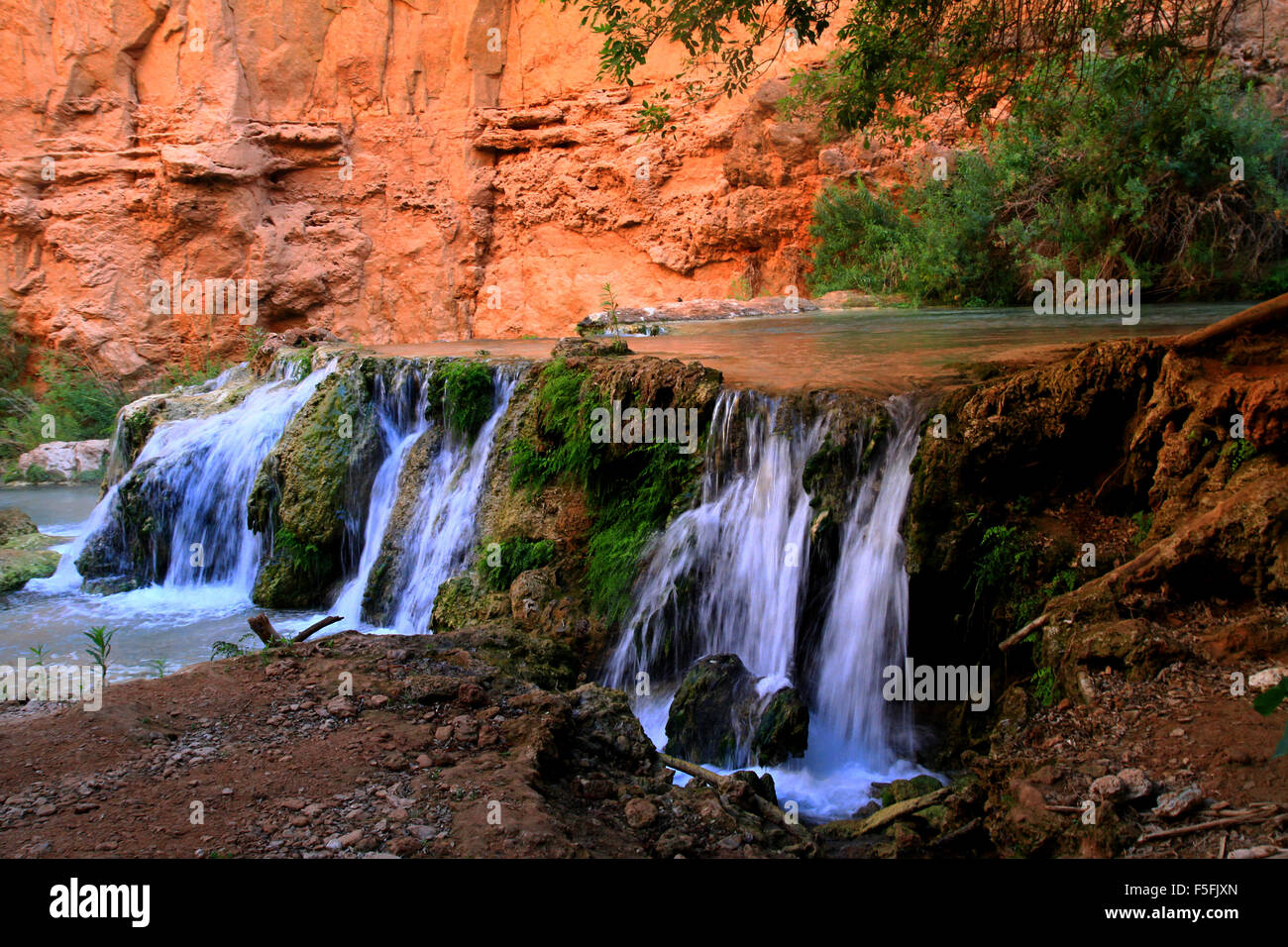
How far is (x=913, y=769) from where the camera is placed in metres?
5.14

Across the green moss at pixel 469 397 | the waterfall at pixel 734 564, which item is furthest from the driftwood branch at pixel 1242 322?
the green moss at pixel 469 397

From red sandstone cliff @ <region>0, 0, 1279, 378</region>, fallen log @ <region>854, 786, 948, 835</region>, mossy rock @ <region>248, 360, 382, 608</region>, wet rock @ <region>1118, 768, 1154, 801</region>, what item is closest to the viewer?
wet rock @ <region>1118, 768, 1154, 801</region>

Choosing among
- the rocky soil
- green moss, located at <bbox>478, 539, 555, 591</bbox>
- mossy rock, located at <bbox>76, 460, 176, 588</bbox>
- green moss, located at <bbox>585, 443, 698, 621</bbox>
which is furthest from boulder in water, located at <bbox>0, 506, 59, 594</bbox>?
green moss, located at <bbox>585, 443, 698, 621</bbox>

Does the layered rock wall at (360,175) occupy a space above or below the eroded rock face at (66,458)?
above

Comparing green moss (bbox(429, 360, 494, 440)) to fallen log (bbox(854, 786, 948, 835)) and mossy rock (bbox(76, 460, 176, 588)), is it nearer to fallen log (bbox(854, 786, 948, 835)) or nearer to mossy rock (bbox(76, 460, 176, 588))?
mossy rock (bbox(76, 460, 176, 588))

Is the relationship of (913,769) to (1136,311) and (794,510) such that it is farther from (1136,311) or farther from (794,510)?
(1136,311)

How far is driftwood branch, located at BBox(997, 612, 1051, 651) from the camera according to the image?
4659 mm

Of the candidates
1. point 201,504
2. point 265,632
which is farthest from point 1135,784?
point 201,504

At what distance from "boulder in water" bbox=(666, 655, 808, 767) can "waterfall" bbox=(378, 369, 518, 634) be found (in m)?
3.04

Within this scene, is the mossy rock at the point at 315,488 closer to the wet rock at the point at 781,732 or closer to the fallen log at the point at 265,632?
the fallen log at the point at 265,632

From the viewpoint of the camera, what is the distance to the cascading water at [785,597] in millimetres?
5371

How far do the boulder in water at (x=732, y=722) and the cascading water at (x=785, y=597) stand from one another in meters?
0.13

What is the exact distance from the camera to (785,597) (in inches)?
233
